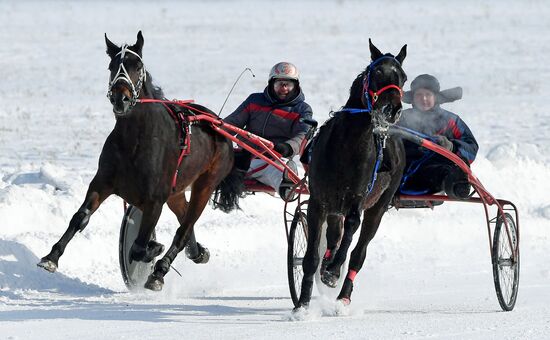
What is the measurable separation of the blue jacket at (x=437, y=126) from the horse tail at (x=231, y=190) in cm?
140

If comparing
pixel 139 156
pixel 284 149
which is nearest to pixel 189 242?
pixel 284 149

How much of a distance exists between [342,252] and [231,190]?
2297 millimetres

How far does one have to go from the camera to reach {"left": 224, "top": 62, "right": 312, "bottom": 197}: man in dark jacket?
9.16m

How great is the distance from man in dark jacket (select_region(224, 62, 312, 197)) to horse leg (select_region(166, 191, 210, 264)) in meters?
0.61

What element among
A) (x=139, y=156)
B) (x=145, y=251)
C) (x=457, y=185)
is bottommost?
(x=145, y=251)

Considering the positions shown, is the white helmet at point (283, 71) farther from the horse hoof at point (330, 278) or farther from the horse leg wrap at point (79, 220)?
the horse hoof at point (330, 278)

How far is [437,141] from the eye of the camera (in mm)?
8312

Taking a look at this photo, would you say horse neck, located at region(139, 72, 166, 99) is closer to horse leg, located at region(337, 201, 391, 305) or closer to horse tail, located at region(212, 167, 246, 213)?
horse tail, located at region(212, 167, 246, 213)

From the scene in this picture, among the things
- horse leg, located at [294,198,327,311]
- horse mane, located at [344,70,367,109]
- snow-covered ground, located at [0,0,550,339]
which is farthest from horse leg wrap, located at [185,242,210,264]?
horse mane, located at [344,70,367,109]

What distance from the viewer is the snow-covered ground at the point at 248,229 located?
7.11 metres

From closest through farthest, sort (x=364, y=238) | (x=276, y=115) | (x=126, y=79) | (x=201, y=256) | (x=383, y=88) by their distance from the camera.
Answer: (x=383, y=88) < (x=126, y=79) < (x=364, y=238) < (x=201, y=256) < (x=276, y=115)

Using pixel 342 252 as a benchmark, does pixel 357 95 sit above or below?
above

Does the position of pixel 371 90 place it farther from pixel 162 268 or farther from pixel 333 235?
pixel 162 268

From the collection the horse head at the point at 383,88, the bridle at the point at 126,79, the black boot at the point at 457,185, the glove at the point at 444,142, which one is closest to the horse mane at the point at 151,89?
the bridle at the point at 126,79
